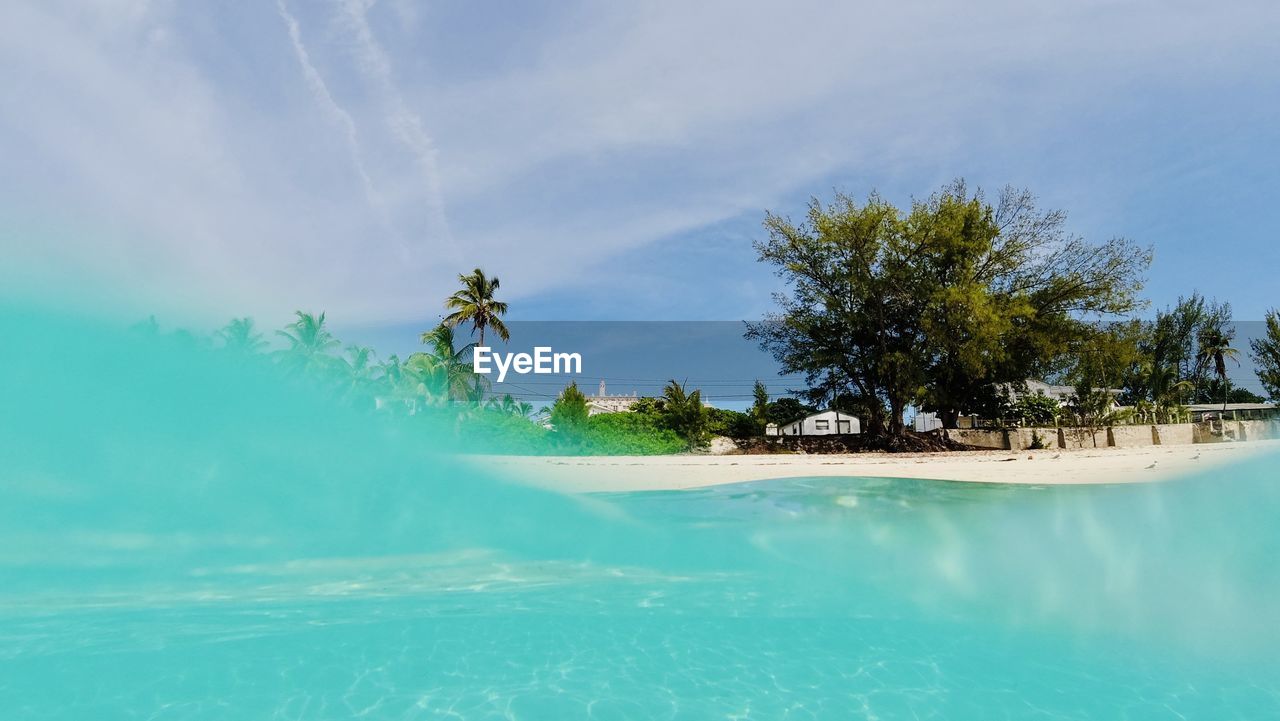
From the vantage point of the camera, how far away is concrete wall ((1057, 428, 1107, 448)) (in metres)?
27.3

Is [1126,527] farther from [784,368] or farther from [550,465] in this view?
[784,368]

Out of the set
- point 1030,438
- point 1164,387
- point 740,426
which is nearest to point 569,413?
point 740,426

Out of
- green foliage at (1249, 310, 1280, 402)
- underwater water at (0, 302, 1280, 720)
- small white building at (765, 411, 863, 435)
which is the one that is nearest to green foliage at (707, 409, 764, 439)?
underwater water at (0, 302, 1280, 720)

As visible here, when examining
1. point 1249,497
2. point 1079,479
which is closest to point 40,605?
point 1079,479

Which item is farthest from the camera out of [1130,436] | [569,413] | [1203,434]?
[1203,434]

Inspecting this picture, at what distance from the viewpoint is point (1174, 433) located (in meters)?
29.5

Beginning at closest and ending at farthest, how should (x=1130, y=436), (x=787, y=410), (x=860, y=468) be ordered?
(x=860, y=468)
(x=1130, y=436)
(x=787, y=410)

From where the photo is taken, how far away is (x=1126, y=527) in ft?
42.0

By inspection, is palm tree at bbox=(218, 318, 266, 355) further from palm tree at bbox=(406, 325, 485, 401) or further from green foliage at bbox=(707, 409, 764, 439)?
green foliage at bbox=(707, 409, 764, 439)

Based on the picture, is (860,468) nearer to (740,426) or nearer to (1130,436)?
(740,426)

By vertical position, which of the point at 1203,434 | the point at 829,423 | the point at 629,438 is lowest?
the point at 629,438

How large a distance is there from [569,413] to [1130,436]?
23072 millimetres

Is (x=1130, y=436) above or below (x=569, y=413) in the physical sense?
below

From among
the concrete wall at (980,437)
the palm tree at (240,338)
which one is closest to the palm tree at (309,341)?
the palm tree at (240,338)
